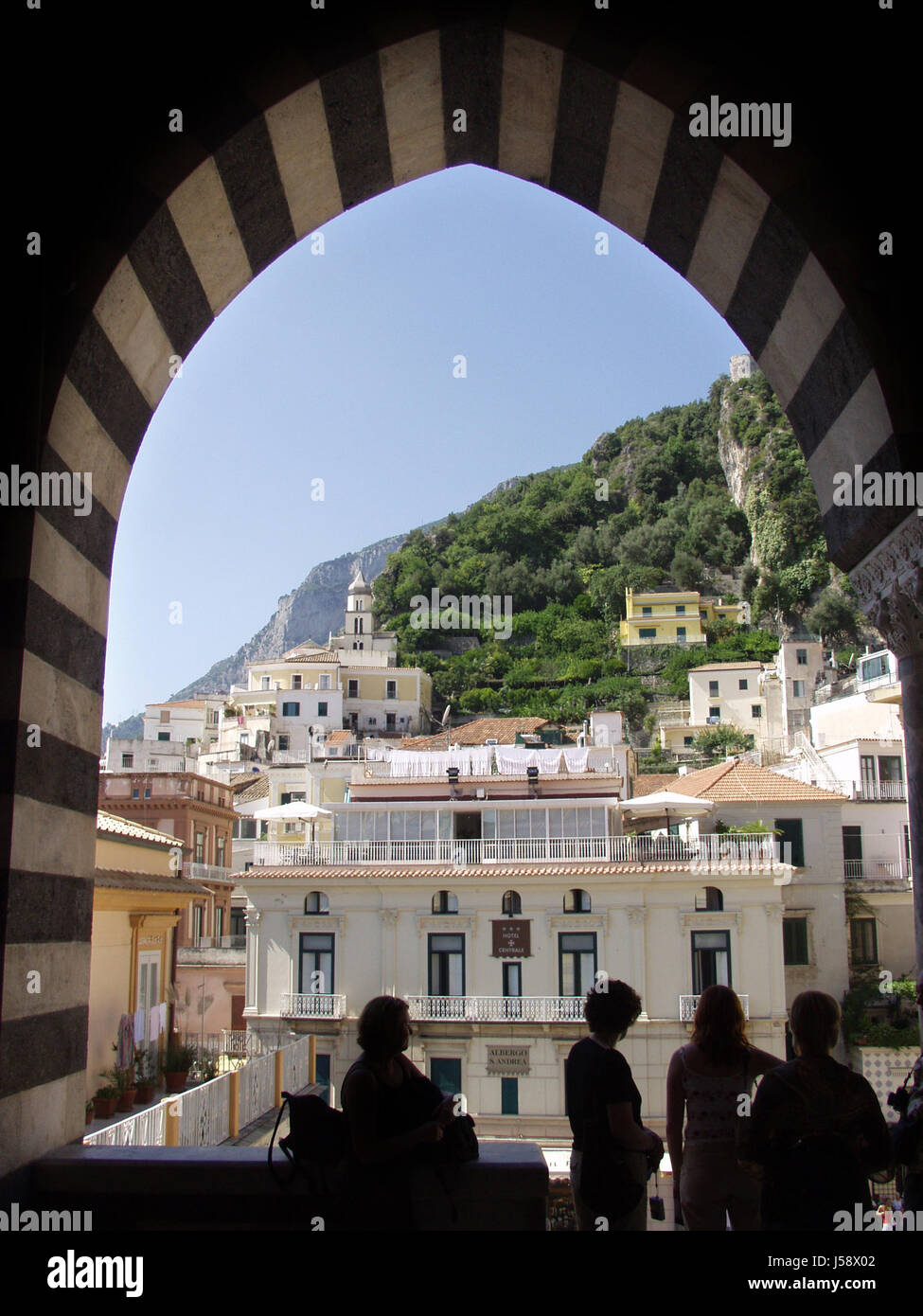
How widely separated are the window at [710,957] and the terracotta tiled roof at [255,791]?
27315 mm

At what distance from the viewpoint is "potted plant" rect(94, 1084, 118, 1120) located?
30.8 feet

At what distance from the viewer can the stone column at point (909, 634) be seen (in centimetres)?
307

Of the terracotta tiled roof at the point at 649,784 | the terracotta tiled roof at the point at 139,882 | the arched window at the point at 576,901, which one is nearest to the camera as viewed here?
the terracotta tiled roof at the point at 139,882

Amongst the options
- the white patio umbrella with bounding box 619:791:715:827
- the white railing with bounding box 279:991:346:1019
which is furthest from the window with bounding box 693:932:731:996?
the white railing with bounding box 279:991:346:1019

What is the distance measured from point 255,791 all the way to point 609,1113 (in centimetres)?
4554

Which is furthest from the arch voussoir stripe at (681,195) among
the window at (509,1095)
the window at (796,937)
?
the window at (796,937)

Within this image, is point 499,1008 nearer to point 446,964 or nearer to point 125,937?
point 446,964

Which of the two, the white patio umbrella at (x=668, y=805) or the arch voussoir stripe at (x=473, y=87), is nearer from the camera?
the arch voussoir stripe at (x=473, y=87)

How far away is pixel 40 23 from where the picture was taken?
125 inches

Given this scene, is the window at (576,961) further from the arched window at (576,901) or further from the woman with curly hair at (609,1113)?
the woman with curly hair at (609,1113)

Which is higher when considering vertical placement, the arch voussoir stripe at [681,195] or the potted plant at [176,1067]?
the arch voussoir stripe at [681,195]

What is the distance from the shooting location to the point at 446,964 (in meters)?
23.3

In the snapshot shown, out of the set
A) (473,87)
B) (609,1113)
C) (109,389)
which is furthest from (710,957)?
(109,389)
